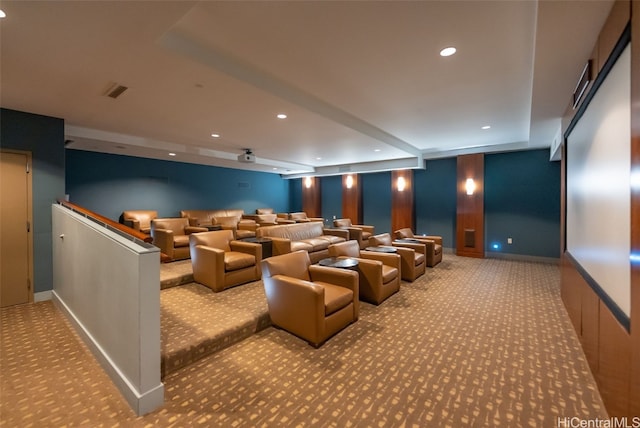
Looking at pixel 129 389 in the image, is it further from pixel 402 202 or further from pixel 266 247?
pixel 402 202

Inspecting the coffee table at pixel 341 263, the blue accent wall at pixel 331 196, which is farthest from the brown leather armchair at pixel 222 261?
the blue accent wall at pixel 331 196

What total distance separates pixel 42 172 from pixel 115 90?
1.82 metres

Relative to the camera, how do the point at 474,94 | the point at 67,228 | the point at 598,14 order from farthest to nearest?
the point at 474,94, the point at 67,228, the point at 598,14

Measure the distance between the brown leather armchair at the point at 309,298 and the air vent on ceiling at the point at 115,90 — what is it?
260cm

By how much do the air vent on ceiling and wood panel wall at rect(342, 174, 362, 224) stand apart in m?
7.21

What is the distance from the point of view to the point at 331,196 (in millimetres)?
10539

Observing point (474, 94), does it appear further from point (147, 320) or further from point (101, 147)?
point (101, 147)

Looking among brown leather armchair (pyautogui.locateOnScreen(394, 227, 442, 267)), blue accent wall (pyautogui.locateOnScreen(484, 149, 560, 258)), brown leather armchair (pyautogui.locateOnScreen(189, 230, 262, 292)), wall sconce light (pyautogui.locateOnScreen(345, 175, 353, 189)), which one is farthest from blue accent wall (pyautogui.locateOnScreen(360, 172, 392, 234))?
brown leather armchair (pyautogui.locateOnScreen(189, 230, 262, 292))

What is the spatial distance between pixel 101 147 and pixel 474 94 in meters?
→ 7.27

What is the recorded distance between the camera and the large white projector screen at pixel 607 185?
1608 mm

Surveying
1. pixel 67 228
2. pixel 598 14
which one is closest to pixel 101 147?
pixel 67 228

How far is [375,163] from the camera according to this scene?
8672 millimetres

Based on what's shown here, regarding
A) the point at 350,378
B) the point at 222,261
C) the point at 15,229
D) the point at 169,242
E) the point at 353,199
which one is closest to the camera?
the point at 350,378

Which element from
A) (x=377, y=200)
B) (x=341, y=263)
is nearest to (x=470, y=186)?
(x=377, y=200)
